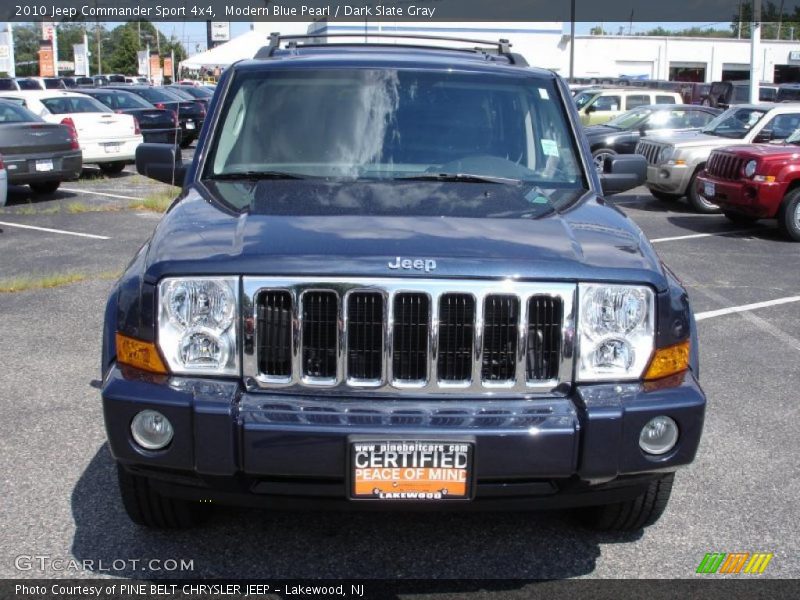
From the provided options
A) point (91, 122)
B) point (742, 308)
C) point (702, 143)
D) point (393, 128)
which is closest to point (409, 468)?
point (393, 128)

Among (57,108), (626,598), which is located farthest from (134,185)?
(626,598)

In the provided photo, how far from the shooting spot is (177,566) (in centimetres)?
369

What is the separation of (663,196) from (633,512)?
12.9 metres

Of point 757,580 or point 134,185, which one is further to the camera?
point 134,185

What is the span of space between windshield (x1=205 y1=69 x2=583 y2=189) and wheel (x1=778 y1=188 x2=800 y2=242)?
8477mm

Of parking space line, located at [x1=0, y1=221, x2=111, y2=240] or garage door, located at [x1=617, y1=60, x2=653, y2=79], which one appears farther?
garage door, located at [x1=617, y1=60, x2=653, y2=79]

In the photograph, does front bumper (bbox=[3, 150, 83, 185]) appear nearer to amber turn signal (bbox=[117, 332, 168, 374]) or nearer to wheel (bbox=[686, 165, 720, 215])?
wheel (bbox=[686, 165, 720, 215])

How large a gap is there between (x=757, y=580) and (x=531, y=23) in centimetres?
5447

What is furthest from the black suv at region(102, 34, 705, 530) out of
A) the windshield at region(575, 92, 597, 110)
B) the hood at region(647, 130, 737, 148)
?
the windshield at region(575, 92, 597, 110)

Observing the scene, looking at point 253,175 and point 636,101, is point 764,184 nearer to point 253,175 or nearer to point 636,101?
point 253,175

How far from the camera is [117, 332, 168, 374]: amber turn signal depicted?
3375 millimetres

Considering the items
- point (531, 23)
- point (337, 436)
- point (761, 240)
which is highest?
point (531, 23)

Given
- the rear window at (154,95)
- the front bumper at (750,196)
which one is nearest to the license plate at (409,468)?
the front bumper at (750,196)

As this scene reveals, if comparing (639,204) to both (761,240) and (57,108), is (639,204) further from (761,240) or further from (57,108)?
(57,108)
